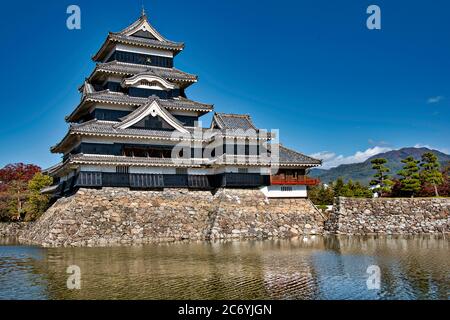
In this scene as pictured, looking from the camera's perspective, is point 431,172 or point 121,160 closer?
point 121,160

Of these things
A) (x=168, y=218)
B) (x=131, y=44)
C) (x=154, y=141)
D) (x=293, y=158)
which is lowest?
(x=168, y=218)

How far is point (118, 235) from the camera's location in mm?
23250

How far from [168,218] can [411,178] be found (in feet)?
67.1

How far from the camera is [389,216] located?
2775 cm

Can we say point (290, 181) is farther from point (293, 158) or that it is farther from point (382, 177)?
point (382, 177)

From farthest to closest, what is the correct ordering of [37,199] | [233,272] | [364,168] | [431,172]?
[364,168] < [431,172] < [37,199] < [233,272]

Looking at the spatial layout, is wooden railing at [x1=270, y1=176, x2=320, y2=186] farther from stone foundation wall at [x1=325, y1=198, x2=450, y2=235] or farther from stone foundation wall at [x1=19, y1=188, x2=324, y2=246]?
stone foundation wall at [x1=325, y1=198, x2=450, y2=235]

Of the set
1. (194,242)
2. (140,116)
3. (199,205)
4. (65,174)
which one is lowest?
(194,242)

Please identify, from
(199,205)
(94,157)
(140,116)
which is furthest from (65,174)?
(199,205)

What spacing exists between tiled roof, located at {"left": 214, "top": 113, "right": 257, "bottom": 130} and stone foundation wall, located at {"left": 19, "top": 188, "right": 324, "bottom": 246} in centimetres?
418

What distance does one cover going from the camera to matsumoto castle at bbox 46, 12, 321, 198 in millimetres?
25766

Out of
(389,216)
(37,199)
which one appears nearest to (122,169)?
(37,199)
